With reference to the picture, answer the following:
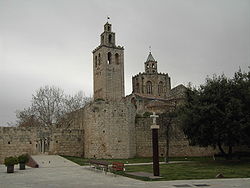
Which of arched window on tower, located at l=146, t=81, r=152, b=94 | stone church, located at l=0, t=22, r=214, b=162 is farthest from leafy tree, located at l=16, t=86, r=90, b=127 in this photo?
arched window on tower, located at l=146, t=81, r=152, b=94

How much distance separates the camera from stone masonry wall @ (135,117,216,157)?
33.2 m

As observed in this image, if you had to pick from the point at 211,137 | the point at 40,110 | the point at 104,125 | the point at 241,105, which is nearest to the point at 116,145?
the point at 104,125

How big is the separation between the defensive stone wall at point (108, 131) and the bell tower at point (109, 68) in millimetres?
34300

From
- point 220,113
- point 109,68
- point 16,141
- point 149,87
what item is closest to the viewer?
point 220,113

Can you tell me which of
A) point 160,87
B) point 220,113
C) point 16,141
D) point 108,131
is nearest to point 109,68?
point 160,87

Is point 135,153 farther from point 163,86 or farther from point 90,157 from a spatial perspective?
point 163,86

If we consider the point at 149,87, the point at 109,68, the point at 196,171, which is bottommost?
the point at 196,171

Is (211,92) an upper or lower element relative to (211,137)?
upper

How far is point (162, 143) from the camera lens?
34.3m

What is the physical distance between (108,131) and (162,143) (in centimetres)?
725

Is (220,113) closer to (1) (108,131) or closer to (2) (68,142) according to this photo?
(1) (108,131)

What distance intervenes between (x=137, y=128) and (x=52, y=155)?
9.65m

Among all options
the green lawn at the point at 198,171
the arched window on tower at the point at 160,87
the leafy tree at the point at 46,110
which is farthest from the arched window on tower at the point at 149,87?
the green lawn at the point at 198,171

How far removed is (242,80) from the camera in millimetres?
25297
